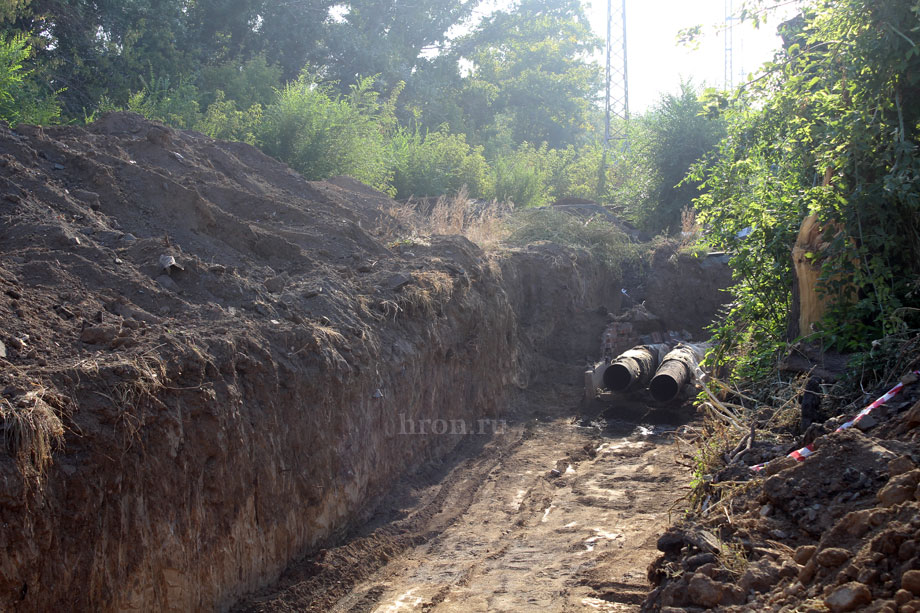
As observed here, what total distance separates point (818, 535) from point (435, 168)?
14857 millimetres

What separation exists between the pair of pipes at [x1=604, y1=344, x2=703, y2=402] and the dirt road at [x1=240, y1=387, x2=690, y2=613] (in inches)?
36.2

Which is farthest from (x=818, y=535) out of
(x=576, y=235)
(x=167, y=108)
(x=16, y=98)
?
(x=167, y=108)

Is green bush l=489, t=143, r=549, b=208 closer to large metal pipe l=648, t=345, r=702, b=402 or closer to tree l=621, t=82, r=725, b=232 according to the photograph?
tree l=621, t=82, r=725, b=232

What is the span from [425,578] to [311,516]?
3.57ft

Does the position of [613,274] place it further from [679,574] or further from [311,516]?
[679,574]

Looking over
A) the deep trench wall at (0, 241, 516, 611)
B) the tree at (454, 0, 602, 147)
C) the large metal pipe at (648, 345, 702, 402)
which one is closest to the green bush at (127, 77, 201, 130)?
the deep trench wall at (0, 241, 516, 611)

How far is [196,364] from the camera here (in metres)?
5.29

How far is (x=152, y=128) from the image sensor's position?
9609 mm

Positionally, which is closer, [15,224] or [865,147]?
[865,147]

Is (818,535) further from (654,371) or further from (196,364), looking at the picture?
(654,371)

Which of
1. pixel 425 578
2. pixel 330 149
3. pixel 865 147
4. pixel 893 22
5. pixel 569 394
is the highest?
pixel 330 149

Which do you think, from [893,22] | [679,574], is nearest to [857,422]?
[679,574]

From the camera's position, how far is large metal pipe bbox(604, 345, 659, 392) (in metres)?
11.2

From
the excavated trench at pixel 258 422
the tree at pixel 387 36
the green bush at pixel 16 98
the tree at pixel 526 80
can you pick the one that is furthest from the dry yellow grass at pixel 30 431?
the tree at pixel 526 80
